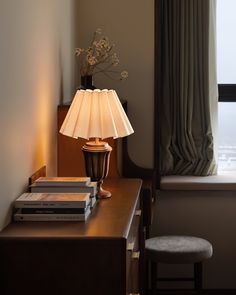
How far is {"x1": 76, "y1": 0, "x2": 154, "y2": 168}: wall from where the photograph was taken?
3.86 m

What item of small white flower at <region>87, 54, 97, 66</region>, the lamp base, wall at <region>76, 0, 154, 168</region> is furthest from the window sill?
the lamp base

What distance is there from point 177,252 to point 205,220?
0.65 metres

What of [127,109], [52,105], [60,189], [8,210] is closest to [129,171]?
[127,109]

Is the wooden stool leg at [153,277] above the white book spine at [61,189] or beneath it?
beneath

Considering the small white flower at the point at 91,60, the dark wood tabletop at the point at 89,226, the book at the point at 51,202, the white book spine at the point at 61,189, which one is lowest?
the dark wood tabletop at the point at 89,226

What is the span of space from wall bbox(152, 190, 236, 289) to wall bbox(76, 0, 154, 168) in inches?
13.3

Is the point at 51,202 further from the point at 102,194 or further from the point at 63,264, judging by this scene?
the point at 102,194

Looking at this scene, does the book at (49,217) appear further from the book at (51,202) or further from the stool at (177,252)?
the stool at (177,252)

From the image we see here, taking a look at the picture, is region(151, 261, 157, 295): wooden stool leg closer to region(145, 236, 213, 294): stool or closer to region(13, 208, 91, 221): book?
region(145, 236, 213, 294): stool

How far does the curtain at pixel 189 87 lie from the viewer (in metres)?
4.00

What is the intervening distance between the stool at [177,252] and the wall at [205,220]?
38 cm

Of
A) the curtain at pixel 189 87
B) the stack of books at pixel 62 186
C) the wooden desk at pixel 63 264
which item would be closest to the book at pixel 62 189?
the stack of books at pixel 62 186

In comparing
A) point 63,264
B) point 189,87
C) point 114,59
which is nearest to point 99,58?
point 114,59

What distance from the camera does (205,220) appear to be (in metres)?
3.99
